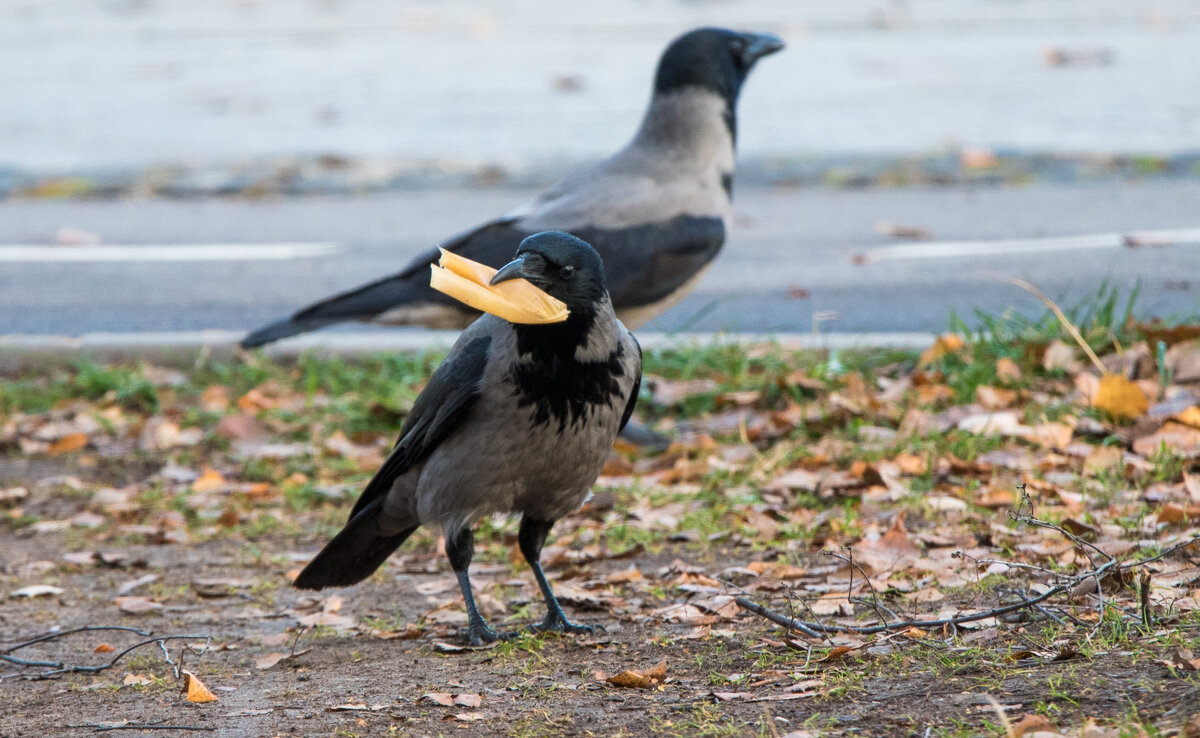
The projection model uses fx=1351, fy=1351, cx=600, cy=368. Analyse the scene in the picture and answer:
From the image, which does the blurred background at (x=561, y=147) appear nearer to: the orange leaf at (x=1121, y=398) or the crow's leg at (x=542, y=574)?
the orange leaf at (x=1121, y=398)

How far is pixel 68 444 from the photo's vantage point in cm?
588

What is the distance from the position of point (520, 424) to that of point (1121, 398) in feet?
8.43

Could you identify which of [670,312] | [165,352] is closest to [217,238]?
[165,352]

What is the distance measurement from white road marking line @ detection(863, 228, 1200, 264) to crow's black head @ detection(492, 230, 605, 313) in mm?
5333

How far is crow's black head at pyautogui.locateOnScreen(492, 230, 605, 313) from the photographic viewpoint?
324 cm

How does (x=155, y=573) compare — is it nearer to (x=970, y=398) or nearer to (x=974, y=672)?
(x=974, y=672)

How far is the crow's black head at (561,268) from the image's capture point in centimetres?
324

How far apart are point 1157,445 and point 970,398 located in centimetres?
93

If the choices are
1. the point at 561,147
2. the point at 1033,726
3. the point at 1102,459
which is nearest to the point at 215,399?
the point at 1102,459

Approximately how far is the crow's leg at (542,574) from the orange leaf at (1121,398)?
7.47ft

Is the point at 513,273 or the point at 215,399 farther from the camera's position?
the point at 215,399

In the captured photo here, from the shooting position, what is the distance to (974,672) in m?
2.89

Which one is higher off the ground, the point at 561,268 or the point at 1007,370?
the point at 561,268

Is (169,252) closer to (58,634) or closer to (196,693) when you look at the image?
(58,634)
